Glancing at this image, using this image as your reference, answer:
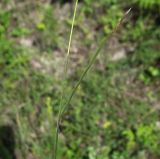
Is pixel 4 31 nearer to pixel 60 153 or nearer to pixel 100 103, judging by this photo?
pixel 100 103

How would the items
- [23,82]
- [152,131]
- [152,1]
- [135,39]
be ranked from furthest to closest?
1. [135,39]
2. [152,1]
3. [23,82]
4. [152,131]

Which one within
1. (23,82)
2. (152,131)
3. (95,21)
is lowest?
(152,131)

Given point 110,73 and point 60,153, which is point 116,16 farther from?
point 60,153

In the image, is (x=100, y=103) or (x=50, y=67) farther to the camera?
(x=50, y=67)

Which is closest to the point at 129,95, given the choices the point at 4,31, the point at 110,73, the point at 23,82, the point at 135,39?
the point at 110,73

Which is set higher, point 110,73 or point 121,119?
point 110,73

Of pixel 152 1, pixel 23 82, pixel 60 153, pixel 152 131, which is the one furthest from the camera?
pixel 152 1
